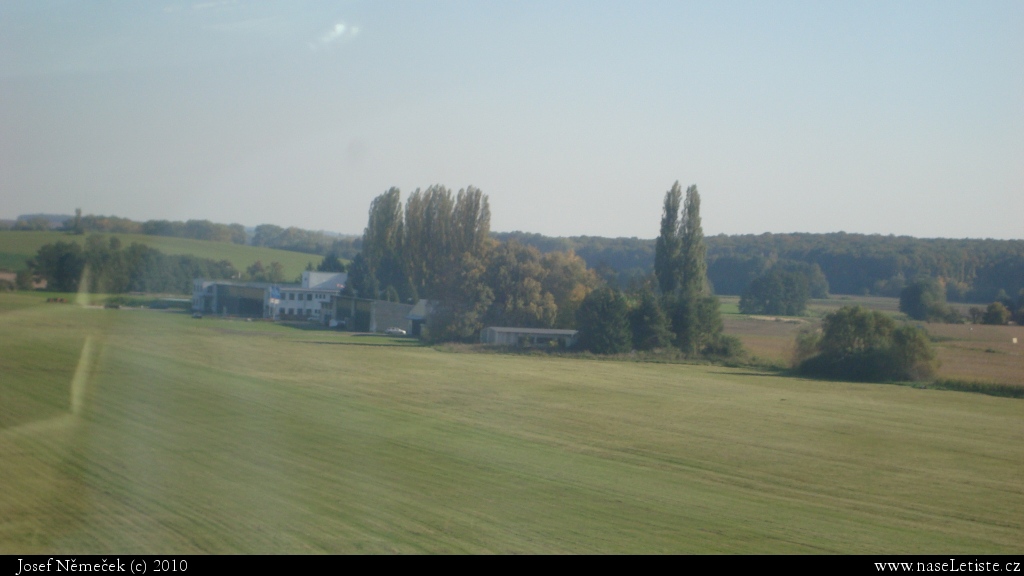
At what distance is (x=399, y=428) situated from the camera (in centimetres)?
1850

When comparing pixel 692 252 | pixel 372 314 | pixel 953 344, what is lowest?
pixel 372 314

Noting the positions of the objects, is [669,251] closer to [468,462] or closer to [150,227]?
[150,227]

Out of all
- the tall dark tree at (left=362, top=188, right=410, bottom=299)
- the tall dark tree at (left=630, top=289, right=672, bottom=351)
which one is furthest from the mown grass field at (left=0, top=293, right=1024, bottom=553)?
the tall dark tree at (left=362, top=188, right=410, bottom=299)

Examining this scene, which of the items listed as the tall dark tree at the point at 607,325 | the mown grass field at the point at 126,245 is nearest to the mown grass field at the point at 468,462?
the mown grass field at the point at 126,245

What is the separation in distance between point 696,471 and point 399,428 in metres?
6.67

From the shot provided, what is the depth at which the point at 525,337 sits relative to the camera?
162ft

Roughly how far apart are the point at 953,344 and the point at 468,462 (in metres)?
32.3

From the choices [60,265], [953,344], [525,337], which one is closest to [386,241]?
[525,337]

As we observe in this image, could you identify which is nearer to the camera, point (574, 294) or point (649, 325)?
point (649, 325)

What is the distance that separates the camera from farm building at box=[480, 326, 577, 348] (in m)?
49.2

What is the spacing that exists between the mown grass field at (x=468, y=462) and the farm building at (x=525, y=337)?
17.4 m

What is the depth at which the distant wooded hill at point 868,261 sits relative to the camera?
167ft

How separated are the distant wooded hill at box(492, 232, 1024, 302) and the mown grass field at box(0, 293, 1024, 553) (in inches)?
907
